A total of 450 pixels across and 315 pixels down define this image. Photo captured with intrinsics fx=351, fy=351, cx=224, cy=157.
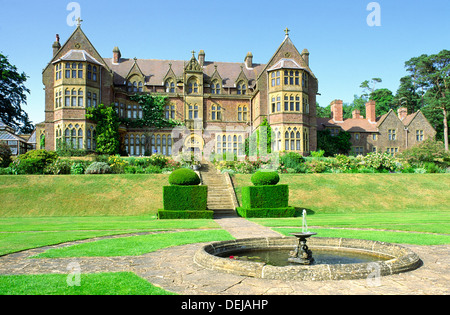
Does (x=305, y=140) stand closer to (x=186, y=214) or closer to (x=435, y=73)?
(x=186, y=214)

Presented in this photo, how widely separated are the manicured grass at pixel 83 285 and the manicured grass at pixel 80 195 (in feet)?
46.9

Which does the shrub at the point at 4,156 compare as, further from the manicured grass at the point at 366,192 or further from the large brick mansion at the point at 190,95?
the manicured grass at the point at 366,192

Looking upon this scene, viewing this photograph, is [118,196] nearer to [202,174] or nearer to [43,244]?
[202,174]

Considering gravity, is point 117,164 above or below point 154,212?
above

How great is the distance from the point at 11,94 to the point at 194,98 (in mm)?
33273

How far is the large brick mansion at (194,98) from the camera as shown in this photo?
3262 centimetres

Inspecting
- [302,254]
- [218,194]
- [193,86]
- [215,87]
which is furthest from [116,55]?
[302,254]

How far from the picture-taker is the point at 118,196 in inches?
866

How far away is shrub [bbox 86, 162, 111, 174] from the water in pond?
67.3ft

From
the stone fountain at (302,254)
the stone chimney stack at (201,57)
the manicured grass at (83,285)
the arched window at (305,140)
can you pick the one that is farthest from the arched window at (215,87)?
the manicured grass at (83,285)

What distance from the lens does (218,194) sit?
2352 cm

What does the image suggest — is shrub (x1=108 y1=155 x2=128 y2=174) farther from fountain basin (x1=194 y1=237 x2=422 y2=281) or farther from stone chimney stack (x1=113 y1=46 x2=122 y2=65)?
fountain basin (x1=194 y1=237 x2=422 y2=281)

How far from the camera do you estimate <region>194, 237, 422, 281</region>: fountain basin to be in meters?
5.96
